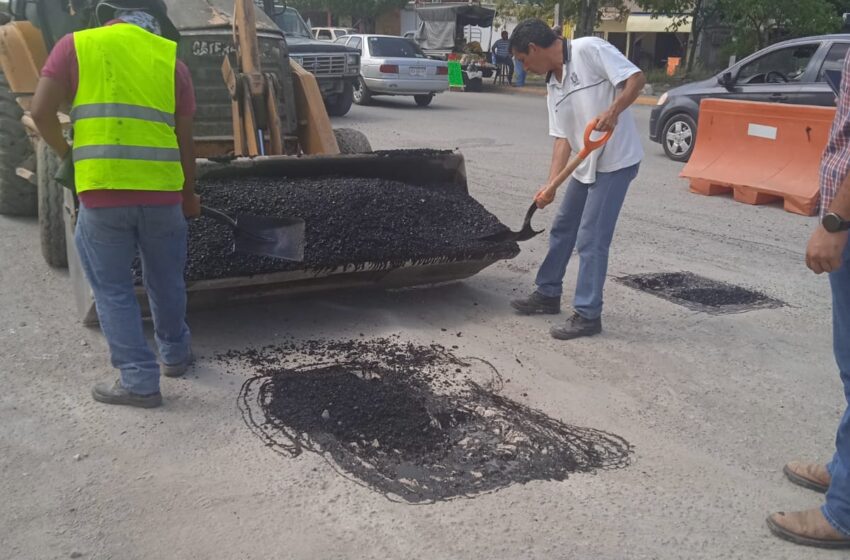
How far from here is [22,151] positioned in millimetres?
7559

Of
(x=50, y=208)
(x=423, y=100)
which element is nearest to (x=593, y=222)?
(x=50, y=208)

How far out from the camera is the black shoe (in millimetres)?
5316

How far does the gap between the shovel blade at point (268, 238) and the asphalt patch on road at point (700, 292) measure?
296 centimetres

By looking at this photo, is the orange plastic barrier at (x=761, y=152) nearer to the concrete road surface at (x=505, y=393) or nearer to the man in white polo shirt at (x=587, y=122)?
the concrete road surface at (x=505, y=393)

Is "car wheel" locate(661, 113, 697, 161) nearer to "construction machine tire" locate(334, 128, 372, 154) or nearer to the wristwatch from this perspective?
"construction machine tire" locate(334, 128, 372, 154)

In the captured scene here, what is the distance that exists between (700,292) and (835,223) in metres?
3.46

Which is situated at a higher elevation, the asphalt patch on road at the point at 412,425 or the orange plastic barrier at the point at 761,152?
the orange plastic barrier at the point at 761,152

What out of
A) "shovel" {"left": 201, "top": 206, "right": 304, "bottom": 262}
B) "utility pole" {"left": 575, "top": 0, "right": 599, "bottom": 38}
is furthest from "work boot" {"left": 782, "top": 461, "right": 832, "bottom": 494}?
"utility pole" {"left": 575, "top": 0, "right": 599, "bottom": 38}

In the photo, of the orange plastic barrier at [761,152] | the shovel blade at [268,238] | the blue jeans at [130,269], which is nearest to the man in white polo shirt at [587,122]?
the shovel blade at [268,238]

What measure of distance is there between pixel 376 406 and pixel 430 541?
1.09 metres

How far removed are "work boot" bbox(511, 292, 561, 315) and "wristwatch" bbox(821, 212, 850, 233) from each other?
2883 millimetres

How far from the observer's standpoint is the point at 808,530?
127 inches

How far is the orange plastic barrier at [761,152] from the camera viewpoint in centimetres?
907

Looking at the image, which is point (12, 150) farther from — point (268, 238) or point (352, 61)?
point (352, 61)
